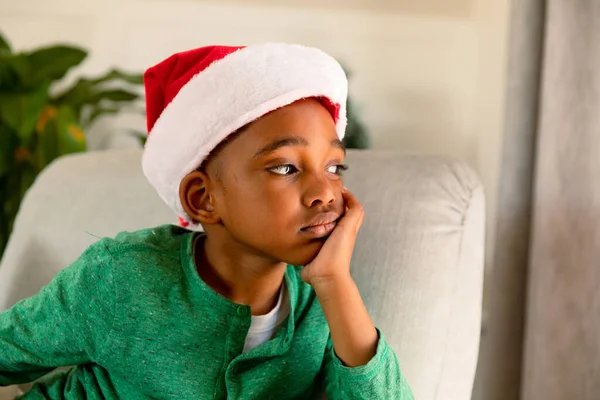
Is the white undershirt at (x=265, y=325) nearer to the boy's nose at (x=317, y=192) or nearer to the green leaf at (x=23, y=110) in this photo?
the boy's nose at (x=317, y=192)

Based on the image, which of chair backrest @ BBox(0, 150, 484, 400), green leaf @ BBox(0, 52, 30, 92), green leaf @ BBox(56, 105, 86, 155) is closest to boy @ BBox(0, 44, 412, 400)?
chair backrest @ BBox(0, 150, 484, 400)

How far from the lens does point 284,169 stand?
0.78 m

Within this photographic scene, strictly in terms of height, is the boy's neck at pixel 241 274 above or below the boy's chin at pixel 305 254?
below

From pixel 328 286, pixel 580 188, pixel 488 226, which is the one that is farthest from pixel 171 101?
pixel 488 226

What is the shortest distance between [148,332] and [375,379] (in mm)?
318

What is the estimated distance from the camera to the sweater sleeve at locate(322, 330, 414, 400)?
788 millimetres

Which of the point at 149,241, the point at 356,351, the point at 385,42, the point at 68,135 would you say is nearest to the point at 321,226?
the point at 356,351

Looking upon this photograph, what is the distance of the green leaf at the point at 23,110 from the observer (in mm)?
1683

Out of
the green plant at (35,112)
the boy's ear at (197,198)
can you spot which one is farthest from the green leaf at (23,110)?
the boy's ear at (197,198)

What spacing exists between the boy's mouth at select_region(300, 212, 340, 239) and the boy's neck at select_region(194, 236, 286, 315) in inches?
4.6

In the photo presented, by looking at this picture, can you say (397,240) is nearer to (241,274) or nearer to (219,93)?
(241,274)

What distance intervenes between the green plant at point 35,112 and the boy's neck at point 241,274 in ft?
3.16

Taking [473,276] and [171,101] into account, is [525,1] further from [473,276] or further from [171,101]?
[171,101]

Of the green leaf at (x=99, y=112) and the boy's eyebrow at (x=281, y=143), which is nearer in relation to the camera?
the boy's eyebrow at (x=281, y=143)
